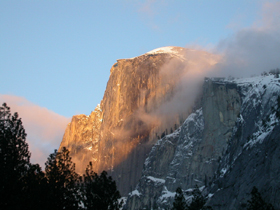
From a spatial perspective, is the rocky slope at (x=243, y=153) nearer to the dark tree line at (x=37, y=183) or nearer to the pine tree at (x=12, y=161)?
the dark tree line at (x=37, y=183)

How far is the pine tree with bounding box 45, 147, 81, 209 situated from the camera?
54.4 meters

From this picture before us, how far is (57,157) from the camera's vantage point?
195 feet

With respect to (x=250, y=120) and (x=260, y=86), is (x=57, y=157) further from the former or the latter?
(x=260, y=86)

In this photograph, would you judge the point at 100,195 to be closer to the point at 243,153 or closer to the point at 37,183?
the point at 37,183

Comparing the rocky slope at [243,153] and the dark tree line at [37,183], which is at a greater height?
the rocky slope at [243,153]

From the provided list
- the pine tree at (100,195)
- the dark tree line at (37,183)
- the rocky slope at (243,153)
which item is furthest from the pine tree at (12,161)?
the rocky slope at (243,153)

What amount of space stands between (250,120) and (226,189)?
28.5m

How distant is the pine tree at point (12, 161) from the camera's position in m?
50.2

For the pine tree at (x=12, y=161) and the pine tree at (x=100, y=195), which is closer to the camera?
the pine tree at (x=12, y=161)

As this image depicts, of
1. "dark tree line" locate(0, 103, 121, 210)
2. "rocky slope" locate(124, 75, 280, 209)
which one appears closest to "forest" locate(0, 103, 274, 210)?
"dark tree line" locate(0, 103, 121, 210)

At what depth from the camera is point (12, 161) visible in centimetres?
5384

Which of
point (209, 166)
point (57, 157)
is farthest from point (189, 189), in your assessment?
point (57, 157)

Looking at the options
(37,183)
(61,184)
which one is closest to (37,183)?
(37,183)

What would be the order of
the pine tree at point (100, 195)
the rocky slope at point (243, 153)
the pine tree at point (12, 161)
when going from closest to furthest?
1. the pine tree at point (12, 161)
2. the pine tree at point (100, 195)
3. the rocky slope at point (243, 153)
